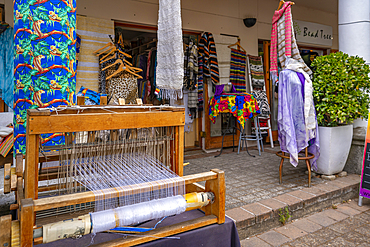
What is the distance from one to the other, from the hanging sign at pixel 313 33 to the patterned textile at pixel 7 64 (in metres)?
5.65

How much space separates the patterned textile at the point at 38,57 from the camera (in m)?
1.61

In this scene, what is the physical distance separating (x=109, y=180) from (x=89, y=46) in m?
3.12

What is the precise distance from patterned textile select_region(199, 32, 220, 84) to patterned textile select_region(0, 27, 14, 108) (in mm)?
2974

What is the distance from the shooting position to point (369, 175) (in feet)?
8.80

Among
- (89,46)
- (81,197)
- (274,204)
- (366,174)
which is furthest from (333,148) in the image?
(89,46)

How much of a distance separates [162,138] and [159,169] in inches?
6.1

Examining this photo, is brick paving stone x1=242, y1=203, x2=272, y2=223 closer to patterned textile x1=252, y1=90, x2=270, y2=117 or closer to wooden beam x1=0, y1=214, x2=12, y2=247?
wooden beam x1=0, y1=214, x2=12, y2=247

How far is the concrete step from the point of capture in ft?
7.12

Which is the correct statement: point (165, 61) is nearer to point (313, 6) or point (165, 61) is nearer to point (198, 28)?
point (198, 28)

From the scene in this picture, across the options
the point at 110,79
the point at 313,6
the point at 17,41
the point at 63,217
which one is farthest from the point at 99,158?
the point at 313,6

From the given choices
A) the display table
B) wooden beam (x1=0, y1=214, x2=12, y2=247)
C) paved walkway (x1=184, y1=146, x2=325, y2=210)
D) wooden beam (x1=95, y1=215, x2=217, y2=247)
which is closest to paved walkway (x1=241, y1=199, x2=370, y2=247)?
paved walkway (x1=184, y1=146, x2=325, y2=210)

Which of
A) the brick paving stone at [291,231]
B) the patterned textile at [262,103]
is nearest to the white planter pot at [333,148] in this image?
the brick paving stone at [291,231]

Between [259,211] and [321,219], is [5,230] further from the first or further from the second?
[321,219]

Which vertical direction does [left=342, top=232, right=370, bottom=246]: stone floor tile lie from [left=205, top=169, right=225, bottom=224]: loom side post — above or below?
below
